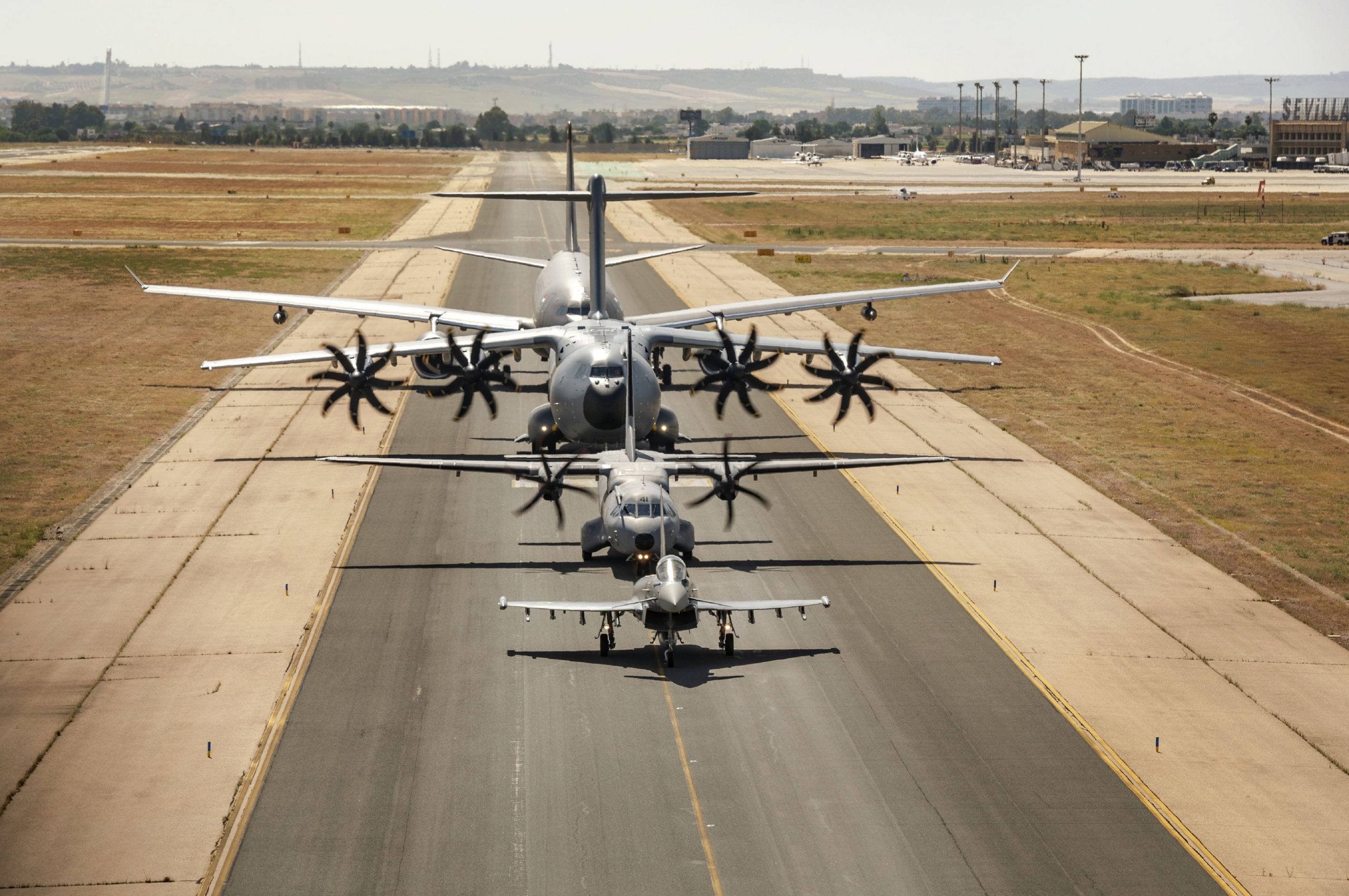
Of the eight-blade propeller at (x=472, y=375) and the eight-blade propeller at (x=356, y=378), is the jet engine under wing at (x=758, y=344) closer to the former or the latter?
the eight-blade propeller at (x=472, y=375)

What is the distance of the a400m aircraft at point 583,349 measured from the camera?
51000mm

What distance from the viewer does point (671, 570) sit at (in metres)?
37.6

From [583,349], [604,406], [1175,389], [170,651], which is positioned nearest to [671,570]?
[604,406]

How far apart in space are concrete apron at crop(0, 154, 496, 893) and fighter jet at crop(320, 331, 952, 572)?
20.4ft

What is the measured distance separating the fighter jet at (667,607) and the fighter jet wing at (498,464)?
6.90 meters

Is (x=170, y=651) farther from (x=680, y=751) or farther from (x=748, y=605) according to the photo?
(x=748, y=605)

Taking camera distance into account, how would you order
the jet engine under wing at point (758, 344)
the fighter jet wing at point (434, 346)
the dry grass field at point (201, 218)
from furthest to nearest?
the dry grass field at point (201, 218) < the jet engine under wing at point (758, 344) < the fighter jet wing at point (434, 346)

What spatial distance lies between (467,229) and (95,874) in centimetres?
13587

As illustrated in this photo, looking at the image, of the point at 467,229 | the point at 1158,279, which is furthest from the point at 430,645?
the point at 467,229

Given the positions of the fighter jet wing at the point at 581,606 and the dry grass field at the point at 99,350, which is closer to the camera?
the fighter jet wing at the point at 581,606

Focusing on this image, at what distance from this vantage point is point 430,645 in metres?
39.4

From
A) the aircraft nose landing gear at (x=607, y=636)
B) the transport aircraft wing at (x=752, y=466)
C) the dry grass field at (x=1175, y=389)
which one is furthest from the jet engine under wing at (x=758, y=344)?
the aircraft nose landing gear at (x=607, y=636)

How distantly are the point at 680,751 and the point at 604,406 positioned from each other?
19629mm

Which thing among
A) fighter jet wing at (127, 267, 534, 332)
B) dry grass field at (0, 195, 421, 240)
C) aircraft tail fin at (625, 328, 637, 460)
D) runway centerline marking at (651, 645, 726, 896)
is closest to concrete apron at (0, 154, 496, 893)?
fighter jet wing at (127, 267, 534, 332)
